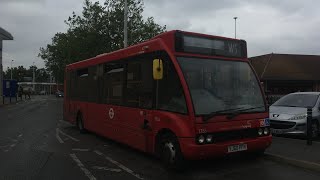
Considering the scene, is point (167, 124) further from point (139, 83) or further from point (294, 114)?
point (294, 114)

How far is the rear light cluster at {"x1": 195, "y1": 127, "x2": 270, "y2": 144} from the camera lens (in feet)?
26.0

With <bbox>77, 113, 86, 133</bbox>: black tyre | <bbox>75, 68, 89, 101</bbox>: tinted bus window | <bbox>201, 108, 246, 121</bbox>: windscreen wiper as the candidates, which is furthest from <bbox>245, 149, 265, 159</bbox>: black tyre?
<bbox>77, 113, 86, 133</bbox>: black tyre

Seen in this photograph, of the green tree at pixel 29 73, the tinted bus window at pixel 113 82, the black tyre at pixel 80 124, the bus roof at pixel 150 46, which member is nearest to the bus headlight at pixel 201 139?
the bus roof at pixel 150 46

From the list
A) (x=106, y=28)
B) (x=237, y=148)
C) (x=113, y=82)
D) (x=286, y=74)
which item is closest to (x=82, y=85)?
(x=113, y=82)

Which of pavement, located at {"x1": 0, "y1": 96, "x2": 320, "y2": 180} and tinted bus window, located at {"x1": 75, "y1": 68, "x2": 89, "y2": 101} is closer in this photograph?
pavement, located at {"x1": 0, "y1": 96, "x2": 320, "y2": 180}

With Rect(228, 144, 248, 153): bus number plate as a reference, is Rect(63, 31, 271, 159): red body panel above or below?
above

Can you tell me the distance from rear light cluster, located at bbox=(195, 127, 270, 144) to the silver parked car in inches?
141

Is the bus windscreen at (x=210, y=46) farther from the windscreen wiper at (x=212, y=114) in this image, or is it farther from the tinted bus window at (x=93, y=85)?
the tinted bus window at (x=93, y=85)

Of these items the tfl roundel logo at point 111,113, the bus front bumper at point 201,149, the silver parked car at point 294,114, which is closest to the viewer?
the bus front bumper at point 201,149

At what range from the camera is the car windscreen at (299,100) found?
13420mm

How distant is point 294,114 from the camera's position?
12359 mm

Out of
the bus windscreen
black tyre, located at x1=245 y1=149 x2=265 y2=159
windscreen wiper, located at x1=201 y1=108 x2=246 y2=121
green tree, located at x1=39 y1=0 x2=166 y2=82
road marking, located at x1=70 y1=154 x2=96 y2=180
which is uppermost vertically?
green tree, located at x1=39 y1=0 x2=166 y2=82

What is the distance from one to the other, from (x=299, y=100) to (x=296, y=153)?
4.58 meters

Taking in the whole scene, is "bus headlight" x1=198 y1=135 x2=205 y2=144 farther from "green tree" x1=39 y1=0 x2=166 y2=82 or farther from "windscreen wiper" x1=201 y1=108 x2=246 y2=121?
"green tree" x1=39 y1=0 x2=166 y2=82
